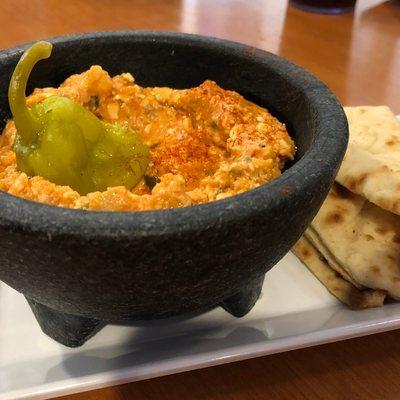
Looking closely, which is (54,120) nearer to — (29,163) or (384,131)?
(29,163)

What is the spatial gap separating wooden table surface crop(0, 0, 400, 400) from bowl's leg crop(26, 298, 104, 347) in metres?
0.09

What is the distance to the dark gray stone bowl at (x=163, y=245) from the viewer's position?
0.60 m

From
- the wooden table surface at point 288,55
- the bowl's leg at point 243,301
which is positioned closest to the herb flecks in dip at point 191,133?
the bowl's leg at point 243,301

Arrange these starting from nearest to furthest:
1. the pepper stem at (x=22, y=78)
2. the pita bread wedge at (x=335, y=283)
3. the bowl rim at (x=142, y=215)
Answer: the bowl rim at (x=142, y=215), the pepper stem at (x=22, y=78), the pita bread wedge at (x=335, y=283)

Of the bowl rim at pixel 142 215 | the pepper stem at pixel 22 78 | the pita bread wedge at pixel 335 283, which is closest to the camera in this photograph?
the bowl rim at pixel 142 215

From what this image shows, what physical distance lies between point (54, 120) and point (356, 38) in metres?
2.01

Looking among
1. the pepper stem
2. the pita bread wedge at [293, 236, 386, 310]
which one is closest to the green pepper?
the pepper stem

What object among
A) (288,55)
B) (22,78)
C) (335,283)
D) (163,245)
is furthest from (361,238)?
(288,55)

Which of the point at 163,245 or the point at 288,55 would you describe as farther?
the point at 288,55

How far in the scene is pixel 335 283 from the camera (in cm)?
97

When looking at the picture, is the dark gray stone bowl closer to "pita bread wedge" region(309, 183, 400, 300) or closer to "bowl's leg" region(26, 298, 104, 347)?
"bowl's leg" region(26, 298, 104, 347)

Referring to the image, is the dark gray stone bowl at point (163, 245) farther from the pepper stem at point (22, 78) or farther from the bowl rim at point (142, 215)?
the pepper stem at point (22, 78)

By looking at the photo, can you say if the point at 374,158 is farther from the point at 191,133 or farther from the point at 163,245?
the point at 163,245

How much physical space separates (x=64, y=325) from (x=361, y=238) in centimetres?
57
